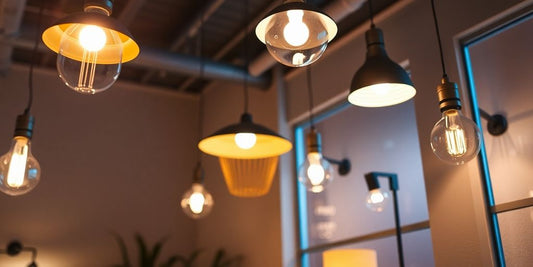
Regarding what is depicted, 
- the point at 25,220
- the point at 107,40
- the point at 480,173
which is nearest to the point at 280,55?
the point at 107,40

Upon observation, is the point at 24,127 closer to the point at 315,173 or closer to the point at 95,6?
the point at 95,6

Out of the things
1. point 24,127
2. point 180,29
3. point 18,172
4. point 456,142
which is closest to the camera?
point 456,142

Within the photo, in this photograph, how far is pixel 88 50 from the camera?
5.06ft

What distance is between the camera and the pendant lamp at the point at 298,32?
1.48 meters

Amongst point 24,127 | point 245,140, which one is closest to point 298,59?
point 245,140

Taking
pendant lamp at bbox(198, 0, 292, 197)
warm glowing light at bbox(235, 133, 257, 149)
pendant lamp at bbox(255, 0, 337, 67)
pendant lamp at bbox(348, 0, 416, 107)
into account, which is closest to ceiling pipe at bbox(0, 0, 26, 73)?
pendant lamp at bbox(198, 0, 292, 197)

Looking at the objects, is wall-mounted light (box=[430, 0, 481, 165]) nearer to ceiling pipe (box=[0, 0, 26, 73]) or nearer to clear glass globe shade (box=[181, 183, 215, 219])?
clear glass globe shade (box=[181, 183, 215, 219])

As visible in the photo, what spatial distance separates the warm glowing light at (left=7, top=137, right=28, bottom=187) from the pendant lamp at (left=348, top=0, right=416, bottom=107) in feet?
4.33

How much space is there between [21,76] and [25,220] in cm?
138

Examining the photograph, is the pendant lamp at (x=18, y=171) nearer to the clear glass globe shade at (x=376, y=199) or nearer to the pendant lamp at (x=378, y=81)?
the pendant lamp at (x=378, y=81)

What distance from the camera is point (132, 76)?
5.48 meters

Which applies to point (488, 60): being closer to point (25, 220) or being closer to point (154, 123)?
point (154, 123)

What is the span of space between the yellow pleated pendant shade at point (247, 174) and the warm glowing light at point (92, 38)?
112cm

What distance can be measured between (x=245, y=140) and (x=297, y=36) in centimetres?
89
